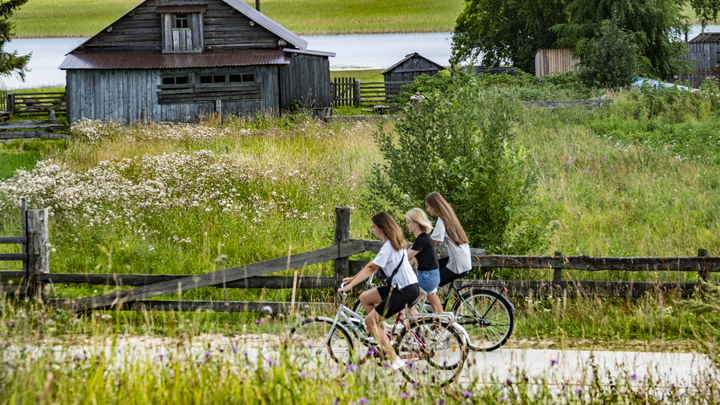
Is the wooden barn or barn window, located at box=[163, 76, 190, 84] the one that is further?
barn window, located at box=[163, 76, 190, 84]

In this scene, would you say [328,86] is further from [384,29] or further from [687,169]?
[384,29]

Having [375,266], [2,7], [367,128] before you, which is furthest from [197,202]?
[2,7]

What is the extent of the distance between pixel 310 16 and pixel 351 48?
16755 millimetres

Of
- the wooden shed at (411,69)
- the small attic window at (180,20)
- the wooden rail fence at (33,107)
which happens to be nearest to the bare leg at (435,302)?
the small attic window at (180,20)

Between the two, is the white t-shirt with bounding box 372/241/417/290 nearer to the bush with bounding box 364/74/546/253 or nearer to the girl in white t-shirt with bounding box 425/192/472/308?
the girl in white t-shirt with bounding box 425/192/472/308

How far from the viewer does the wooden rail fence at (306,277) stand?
25.4 ft

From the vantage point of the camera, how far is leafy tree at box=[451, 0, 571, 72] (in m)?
37.2

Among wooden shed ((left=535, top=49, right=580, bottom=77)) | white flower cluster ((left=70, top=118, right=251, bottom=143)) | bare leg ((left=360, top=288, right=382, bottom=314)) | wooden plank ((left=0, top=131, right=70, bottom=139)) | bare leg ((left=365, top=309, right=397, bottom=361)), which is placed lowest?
bare leg ((left=365, top=309, right=397, bottom=361))

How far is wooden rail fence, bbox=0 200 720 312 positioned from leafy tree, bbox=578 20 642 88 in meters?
20.8

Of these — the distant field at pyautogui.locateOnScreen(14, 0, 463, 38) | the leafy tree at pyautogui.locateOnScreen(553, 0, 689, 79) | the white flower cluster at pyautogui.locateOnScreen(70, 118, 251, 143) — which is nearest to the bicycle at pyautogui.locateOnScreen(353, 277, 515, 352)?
the white flower cluster at pyautogui.locateOnScreen(70, 118, 251, 143)

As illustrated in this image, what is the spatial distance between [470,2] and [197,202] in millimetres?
38101

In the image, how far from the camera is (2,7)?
112 ft

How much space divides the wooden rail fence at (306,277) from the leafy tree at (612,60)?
819 inches

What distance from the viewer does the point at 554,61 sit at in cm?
3488
